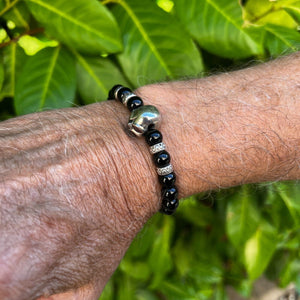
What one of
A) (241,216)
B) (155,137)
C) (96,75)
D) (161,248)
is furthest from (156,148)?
(161,248)

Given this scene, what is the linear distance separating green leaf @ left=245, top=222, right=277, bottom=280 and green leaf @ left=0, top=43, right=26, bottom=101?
0.90 meters

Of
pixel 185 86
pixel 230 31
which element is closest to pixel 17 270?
pixel 185 86

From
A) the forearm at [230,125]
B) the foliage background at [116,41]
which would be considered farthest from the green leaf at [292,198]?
the foliage background at [116,41]

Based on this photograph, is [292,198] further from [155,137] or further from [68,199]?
[68,199]

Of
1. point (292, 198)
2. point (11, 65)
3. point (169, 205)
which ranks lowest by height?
point (292, 198)

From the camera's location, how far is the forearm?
2.74 ft

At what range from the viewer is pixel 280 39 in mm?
856

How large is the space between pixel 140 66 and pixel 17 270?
1.63ft

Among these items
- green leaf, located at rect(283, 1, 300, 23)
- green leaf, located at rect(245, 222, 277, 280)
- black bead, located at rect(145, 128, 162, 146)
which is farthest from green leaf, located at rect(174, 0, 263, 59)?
green leaf, located at rect(245, 222, 277, 280)

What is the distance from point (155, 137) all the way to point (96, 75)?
226mm

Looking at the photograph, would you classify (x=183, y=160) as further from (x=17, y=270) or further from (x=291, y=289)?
(x=291, y=289)

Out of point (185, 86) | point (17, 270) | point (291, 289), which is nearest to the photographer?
point (17, 270)

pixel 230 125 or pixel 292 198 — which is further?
pixel 292 198

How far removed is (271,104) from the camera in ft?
2.84
